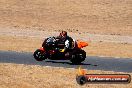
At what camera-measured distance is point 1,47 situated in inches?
1215

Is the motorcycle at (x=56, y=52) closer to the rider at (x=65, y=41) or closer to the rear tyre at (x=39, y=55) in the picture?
the rear tyre at (x=39, y=55)

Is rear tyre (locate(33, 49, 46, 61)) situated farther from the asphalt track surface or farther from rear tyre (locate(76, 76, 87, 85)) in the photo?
rear tyre (locate(76, 76, 87, 85))

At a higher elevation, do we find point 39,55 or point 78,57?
point 39,55

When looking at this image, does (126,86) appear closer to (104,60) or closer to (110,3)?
(104,60)

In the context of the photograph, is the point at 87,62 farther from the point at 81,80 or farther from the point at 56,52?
the point at 81,80

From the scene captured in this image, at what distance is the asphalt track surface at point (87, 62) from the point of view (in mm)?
24438

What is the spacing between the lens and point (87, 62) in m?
26.0

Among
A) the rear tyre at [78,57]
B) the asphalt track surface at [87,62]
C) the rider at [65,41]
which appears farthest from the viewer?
the rear tyre at [78,57]

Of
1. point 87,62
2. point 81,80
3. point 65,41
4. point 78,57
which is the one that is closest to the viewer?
point 81,80

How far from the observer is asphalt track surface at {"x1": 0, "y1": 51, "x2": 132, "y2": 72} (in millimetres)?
24438

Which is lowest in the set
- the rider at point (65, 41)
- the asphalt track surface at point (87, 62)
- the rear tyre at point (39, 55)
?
the asphalt track surface at point (87, 62)

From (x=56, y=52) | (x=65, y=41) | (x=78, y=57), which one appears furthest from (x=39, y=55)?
(x=78, y=57)

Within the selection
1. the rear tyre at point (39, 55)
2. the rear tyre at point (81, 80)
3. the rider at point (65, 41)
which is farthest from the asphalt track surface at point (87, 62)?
the rear tyre at point (81, 80)

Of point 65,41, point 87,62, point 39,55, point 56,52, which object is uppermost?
point 65,41
